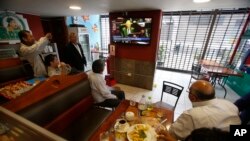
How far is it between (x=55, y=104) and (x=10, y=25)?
12.1 feet

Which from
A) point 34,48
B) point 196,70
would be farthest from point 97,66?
point 196,70

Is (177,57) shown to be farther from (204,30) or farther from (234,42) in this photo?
(234,42)

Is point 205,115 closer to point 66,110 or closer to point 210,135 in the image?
point 210,135

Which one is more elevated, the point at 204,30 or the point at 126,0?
the point at 126,0

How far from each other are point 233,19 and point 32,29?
272 inches

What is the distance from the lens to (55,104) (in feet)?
4.69

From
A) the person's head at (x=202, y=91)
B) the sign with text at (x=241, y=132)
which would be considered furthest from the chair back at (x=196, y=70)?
the sign with text at (x=241, y=132)

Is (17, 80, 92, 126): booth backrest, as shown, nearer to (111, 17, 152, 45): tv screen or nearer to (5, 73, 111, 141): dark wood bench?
(5, 73, 111, 141): dark wood bench

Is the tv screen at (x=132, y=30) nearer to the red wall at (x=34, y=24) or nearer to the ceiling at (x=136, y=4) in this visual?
the ceiling at (x=136, y=4)

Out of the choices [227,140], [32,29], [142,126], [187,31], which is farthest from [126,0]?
[32,29]

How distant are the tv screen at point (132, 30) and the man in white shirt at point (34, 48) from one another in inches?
71.6

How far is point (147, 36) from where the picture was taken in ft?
10.4

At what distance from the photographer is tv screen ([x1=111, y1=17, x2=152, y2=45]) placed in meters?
3.11

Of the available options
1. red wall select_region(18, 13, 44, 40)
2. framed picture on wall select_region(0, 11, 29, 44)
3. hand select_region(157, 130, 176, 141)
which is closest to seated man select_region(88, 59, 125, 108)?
hand select_region(157, 130, 176, 141)
